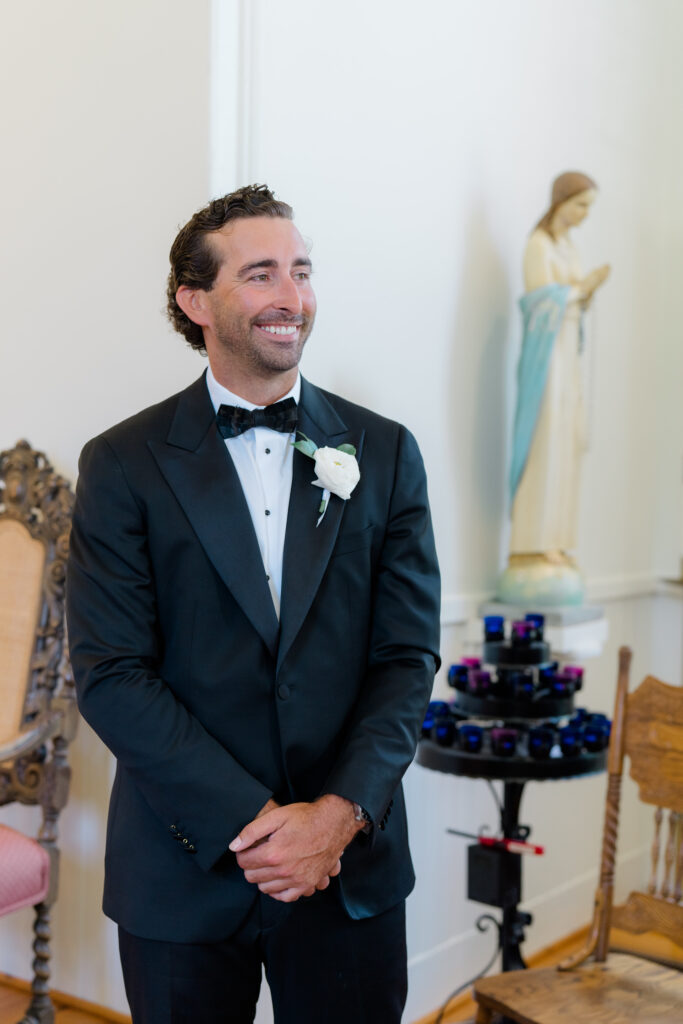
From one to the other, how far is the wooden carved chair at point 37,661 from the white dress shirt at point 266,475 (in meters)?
1.16

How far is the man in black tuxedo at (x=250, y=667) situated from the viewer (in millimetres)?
1825

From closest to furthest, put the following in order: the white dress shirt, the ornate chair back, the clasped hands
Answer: the clasped hands → the white dress shirt → the ornate chair back

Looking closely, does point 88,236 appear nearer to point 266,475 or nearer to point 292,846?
point 266,475

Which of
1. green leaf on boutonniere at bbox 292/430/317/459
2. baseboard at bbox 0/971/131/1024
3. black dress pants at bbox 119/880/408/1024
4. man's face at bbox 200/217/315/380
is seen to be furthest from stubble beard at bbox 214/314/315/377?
baseboard at bbox 0/971/131/1024

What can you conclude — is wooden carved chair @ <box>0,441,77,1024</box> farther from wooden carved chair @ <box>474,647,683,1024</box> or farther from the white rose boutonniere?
the white rose boutonniere

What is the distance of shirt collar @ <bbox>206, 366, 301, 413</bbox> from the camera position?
2029 millimetres

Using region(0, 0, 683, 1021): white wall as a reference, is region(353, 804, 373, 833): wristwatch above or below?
below

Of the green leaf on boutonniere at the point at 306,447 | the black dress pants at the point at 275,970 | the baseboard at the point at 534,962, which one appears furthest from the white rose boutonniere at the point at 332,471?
the baseboard at the point at 534,962

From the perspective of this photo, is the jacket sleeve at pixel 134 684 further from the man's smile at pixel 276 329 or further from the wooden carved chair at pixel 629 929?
the wooden carved chair at pixel 629 929

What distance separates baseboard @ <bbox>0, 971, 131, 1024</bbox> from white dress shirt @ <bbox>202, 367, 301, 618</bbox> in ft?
5.65

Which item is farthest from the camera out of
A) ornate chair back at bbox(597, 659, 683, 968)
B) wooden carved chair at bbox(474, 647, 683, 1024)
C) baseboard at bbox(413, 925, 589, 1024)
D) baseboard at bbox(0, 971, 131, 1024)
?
baseboard at bbox(413, 925, 589, 1024)

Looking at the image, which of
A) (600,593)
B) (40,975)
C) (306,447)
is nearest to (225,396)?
(306,447)

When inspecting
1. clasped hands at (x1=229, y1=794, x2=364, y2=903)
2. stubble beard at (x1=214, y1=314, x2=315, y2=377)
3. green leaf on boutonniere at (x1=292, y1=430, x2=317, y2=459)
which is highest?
stubble beard at (x1=214, y1=314, x2=315, y2=377)

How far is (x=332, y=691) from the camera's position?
195cm
